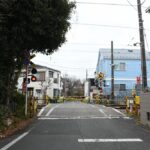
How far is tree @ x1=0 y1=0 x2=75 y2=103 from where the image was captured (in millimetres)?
19031

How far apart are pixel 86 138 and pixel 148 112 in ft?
21.9

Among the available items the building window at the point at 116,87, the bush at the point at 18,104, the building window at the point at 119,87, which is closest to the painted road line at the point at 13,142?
the bush at the point at 18,104

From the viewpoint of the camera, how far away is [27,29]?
65.5 ft

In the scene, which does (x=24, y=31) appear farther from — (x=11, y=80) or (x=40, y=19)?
(x=11, y=80)

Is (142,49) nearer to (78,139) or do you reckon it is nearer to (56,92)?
(78,139)

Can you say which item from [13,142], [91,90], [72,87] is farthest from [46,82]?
[13,142]

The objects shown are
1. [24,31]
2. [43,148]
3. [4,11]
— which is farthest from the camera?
[24,31]

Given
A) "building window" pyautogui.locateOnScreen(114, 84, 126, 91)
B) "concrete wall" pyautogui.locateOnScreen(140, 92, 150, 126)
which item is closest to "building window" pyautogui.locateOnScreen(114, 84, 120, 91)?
"building window" pyautogui.locateOnScreen(114, 84, 126, 91)

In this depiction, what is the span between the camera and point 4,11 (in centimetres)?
1862

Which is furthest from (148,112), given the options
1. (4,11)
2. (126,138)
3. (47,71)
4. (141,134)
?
(47,71)

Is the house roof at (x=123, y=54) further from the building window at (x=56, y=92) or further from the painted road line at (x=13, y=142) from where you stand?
the painted road line at (x=13, y=142)

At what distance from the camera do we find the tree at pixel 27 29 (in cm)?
1903

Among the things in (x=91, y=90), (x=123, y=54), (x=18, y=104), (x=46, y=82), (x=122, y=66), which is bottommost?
(x=18, y=104)

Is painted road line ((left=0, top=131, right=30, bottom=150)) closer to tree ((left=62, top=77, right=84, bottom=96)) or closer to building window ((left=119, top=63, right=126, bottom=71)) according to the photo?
building window ((left=119, top=63, right=126, bottom=71))
